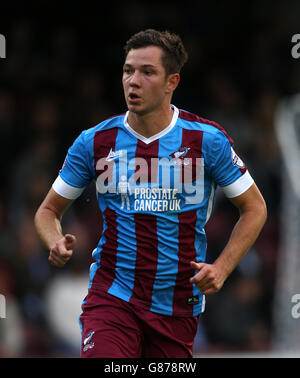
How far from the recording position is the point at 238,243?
4.81 meters

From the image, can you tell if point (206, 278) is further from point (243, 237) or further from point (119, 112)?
point (119, 112)

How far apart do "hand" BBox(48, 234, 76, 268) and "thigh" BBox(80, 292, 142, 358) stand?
19.2 inches

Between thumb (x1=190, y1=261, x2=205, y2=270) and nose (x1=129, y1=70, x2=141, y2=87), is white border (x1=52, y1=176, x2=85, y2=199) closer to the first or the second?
nose (x1=129, y1=70, x2=141, y2=87)

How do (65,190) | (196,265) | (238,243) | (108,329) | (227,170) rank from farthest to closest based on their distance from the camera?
(65,190)
(227,170)
(238,243)
(108,329)
(196,265)

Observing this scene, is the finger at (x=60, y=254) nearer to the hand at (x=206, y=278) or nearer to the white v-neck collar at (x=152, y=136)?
the hand at (x=206, y=278)


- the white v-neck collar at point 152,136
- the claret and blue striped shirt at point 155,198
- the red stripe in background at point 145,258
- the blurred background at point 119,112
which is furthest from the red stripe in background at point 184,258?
the blurred background at point 119,112

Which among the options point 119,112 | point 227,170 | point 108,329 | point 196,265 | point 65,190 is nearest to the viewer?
point 196,265

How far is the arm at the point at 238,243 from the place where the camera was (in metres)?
4.45

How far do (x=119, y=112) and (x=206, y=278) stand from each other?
7305 millimetres

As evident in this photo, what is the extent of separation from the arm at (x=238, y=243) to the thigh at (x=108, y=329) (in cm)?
56

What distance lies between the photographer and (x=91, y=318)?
4.77 m

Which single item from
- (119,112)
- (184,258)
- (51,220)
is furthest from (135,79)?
(119,112)
